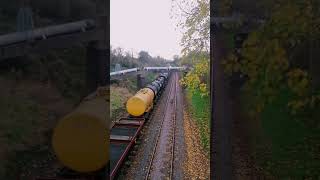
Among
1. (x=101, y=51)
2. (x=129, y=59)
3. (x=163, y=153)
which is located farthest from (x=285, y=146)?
(x=129, y=59)

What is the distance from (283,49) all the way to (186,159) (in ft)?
36.9

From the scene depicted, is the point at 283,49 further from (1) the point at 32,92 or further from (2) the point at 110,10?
(1) the point at 32,92

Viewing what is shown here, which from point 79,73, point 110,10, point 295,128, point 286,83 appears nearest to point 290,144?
point 295,128

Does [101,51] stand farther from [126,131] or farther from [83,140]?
[126,131]

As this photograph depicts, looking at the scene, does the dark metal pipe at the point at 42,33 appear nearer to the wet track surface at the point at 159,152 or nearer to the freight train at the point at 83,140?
the freight train at the point at 83,140

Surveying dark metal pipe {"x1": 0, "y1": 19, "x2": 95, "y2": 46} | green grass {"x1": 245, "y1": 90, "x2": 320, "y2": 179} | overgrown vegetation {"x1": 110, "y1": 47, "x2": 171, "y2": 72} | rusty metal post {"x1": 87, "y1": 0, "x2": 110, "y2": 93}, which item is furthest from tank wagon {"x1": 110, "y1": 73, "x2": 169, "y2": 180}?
overgrown vegetation {"x1": 110, "y1": 47, "x2": 171, "y2": 72}

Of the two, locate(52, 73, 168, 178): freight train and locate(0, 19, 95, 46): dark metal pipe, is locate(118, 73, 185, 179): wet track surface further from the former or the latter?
locate(0, 19, 95, 46): dark metal pipe

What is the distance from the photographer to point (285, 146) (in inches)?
439

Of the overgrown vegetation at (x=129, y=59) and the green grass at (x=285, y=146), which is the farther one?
the overgrown vegetation at (x=129, y=59)

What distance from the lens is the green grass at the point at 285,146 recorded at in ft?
31.6

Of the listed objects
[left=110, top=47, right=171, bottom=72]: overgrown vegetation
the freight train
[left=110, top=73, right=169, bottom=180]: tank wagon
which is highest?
[left=110, top=47, right=171, bottom=72]: overgrown vegetation

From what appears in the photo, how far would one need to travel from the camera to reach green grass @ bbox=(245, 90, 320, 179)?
9641mm

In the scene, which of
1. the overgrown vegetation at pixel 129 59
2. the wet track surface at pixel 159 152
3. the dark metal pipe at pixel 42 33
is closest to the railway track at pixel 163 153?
the wet track surface at pixel 159 152

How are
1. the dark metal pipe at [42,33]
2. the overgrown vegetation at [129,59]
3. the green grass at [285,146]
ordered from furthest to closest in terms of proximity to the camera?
the overgrown vegetation at [129,59] < the green grass at [285,146] < the dark metal pipe at [42,33]
